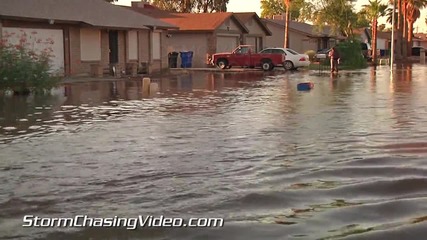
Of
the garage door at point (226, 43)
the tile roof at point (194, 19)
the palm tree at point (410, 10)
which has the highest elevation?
the palm tree at point (410, 10)

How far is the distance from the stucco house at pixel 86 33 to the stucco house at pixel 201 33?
32.6 ft

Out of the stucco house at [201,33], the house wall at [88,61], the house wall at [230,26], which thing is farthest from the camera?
the house wall at [230,26]

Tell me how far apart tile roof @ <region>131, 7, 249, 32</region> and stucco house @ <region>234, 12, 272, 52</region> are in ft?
5.26

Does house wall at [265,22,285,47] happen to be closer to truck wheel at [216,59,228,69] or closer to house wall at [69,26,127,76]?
truck wheel at [216,59,228,69]

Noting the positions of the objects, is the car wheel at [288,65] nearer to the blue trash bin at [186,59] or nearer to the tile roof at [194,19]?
the tile roof at [194,19]

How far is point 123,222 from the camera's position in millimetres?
6457

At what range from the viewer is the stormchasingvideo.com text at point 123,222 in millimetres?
6352

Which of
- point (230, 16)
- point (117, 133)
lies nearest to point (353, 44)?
point (230, 16)

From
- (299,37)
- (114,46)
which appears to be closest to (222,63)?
(114,46)

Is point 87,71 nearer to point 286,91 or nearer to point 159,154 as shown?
point 286,91

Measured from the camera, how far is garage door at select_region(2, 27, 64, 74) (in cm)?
2947

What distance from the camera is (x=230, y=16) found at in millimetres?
53938

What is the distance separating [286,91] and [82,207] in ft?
58.7

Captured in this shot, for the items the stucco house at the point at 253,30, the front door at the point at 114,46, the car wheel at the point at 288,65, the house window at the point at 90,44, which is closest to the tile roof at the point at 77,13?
the house window at the point at 90,44
